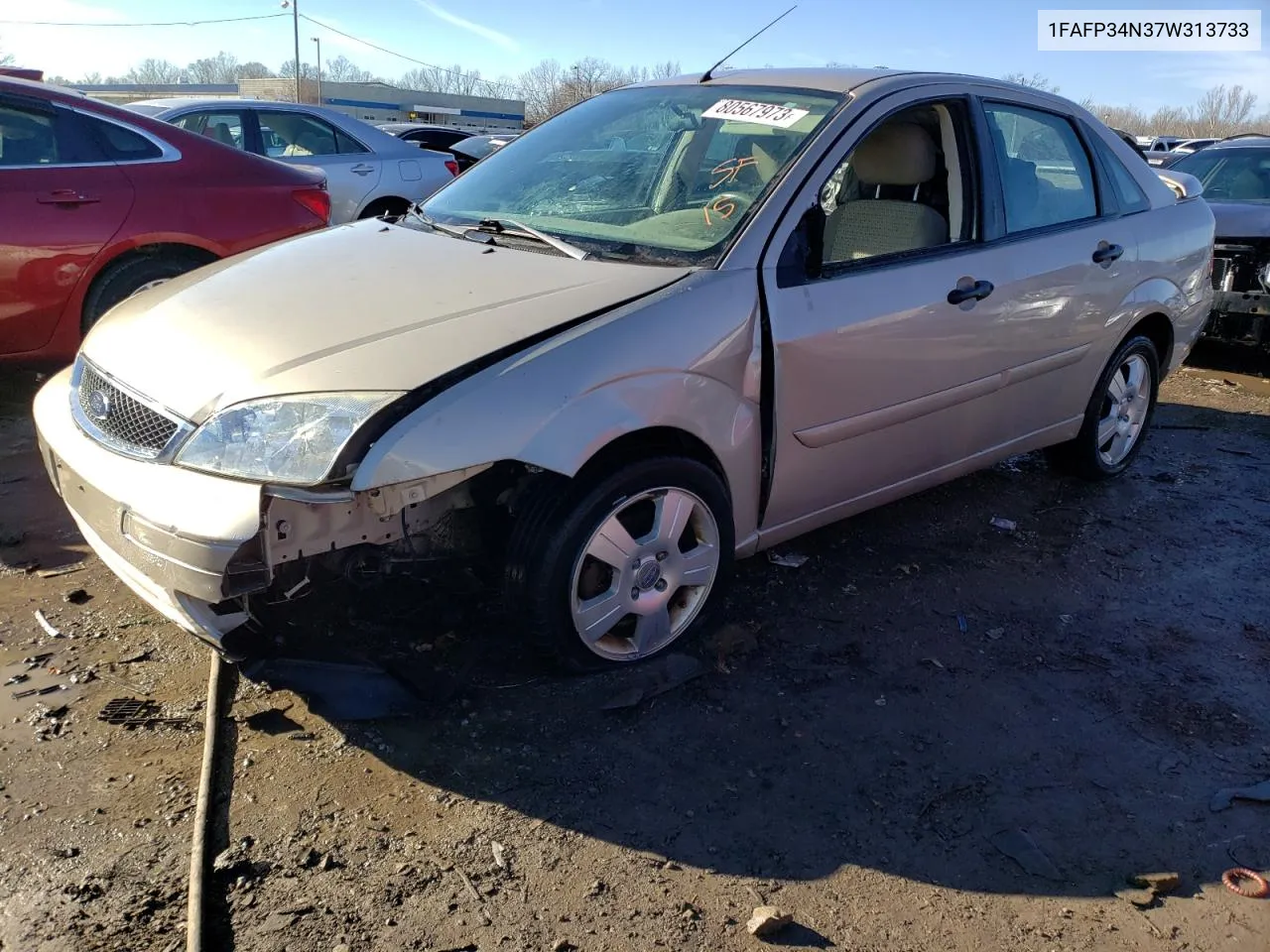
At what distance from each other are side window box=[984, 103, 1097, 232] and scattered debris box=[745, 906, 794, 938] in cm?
275

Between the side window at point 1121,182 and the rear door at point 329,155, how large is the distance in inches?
244

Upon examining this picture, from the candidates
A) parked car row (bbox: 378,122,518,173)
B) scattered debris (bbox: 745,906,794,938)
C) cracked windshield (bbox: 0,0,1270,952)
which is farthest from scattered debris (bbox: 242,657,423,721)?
parked car row (bbox: 378,122,518,173)

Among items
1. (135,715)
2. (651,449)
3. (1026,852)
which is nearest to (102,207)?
(135,715)

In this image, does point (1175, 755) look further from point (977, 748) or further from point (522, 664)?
point (522, 664)

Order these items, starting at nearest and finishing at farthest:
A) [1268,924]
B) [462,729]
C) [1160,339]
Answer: [1268,924] → [462,729] → [1160,339]

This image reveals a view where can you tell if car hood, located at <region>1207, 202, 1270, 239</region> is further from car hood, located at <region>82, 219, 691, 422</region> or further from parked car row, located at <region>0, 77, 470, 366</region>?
parked car row, located at <region>0, 77, 470, 366</region>

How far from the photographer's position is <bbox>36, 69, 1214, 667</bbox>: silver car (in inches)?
98.6

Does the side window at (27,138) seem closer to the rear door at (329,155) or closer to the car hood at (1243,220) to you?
the rear door at (329,155)

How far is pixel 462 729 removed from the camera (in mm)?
2836

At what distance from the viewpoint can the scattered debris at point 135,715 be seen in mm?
2832

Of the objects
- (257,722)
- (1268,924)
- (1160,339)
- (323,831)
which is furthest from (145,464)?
(1160,339)

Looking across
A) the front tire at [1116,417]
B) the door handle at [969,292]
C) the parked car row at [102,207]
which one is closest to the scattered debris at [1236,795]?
the door handle at [969,292]

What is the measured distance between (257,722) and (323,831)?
0.53 metres

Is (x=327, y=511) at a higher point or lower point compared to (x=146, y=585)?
higher
